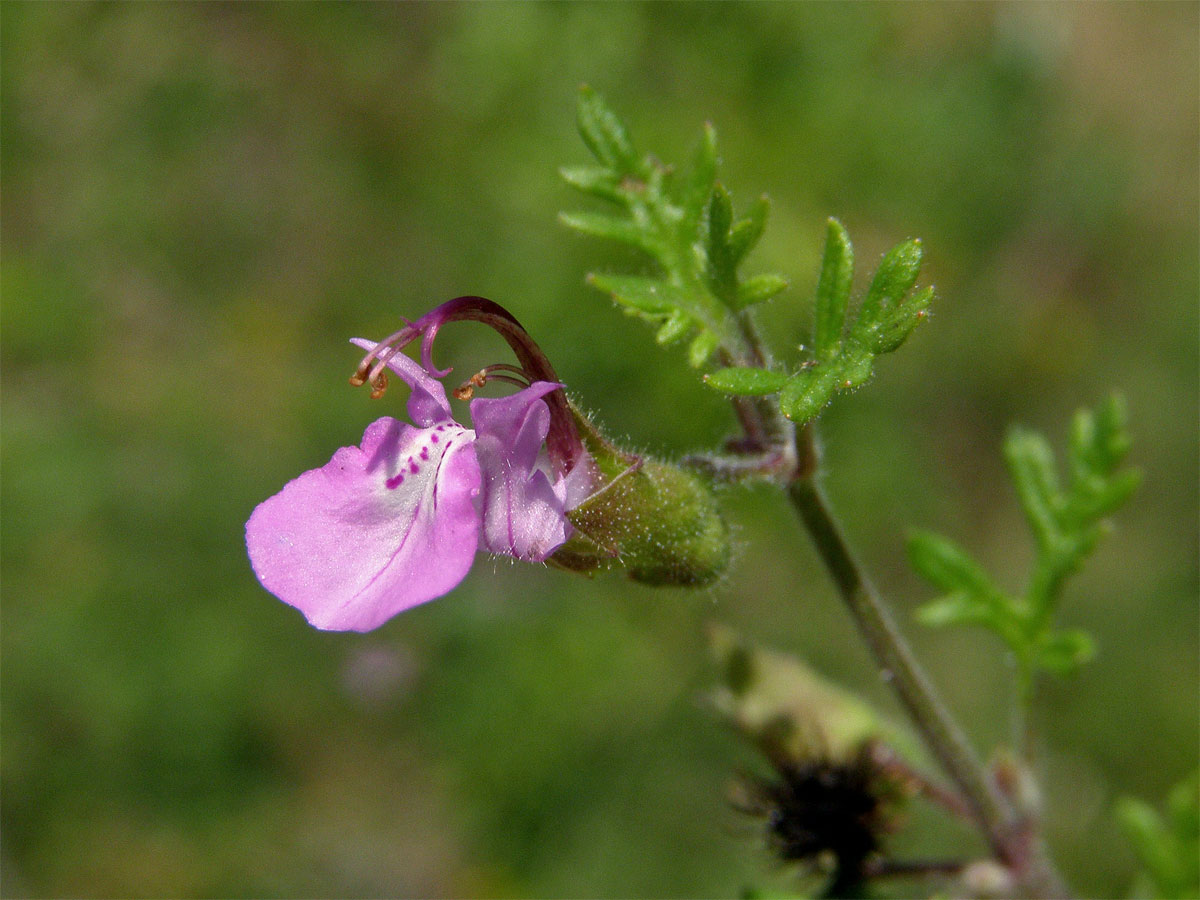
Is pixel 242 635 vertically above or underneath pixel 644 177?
underneath

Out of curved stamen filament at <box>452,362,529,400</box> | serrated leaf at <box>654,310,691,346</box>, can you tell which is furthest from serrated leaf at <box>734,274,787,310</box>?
curved stamen filament at <box>452,362,529,400</box>

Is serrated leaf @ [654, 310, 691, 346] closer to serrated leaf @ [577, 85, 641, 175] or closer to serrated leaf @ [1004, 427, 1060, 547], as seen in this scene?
serrated leaf @ [577, 85, 641, 175]

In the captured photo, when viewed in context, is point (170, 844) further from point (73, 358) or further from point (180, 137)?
point (180, 137)

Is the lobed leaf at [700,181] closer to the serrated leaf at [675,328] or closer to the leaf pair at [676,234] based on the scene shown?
the leaf pair at [676,234]

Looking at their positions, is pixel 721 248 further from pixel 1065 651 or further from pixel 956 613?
pixel 1065 651

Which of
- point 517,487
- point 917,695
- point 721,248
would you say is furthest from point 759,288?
point 917,695

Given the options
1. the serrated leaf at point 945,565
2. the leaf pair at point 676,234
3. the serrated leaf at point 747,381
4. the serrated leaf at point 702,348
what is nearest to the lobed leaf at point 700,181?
the leaf pair at point 676,234

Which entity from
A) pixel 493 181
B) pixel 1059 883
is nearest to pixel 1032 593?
pixel 1059 883
